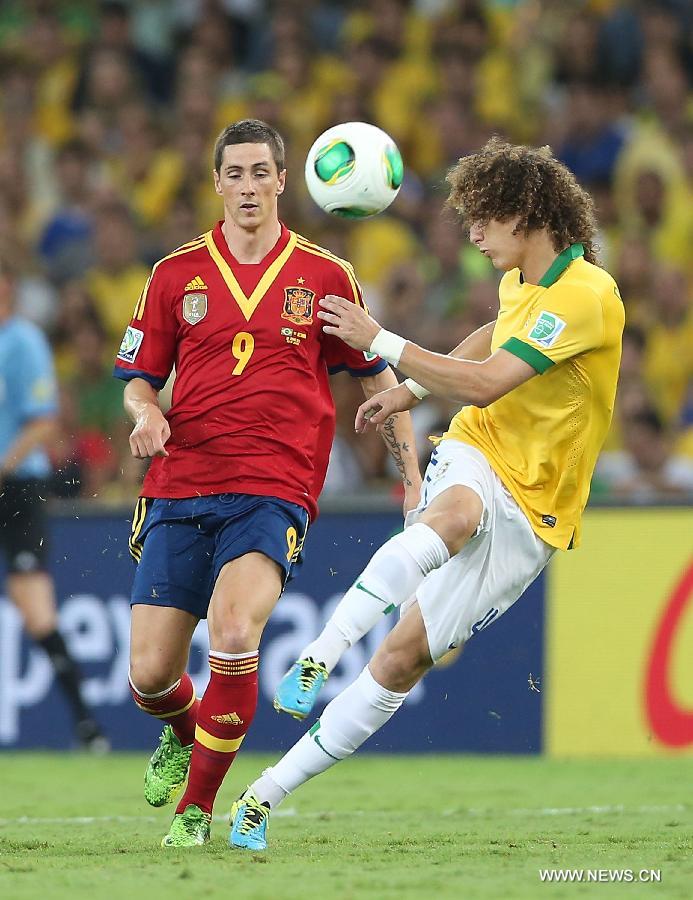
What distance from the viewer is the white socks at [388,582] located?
5871 mm

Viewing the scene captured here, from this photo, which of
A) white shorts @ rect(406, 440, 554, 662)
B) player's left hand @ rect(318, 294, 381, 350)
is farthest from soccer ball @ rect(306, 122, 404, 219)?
white shorts @ rect(406, 440, 554, 662)

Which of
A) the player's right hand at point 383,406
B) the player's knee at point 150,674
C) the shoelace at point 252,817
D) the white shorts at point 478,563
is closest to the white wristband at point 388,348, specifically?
the player's right hand at point 383,406

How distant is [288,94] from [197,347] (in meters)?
7.92

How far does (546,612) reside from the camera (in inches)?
392

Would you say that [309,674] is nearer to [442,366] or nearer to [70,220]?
[442,366]

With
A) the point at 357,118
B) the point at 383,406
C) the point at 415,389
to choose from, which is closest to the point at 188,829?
the point at 383,406

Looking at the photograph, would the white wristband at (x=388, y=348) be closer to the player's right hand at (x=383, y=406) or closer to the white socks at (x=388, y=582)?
the player's right hand at (x=383, y=406)

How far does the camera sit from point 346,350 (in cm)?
650

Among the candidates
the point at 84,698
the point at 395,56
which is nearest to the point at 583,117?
the point at 395,56

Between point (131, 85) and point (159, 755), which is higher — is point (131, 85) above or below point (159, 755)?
above

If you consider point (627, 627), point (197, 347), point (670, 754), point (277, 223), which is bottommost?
point (670, 754)

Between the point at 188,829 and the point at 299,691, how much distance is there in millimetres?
776

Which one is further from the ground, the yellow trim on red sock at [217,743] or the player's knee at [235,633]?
the player's knee at [235,633]

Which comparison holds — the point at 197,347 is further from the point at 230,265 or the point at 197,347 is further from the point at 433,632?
the point at 433,632
